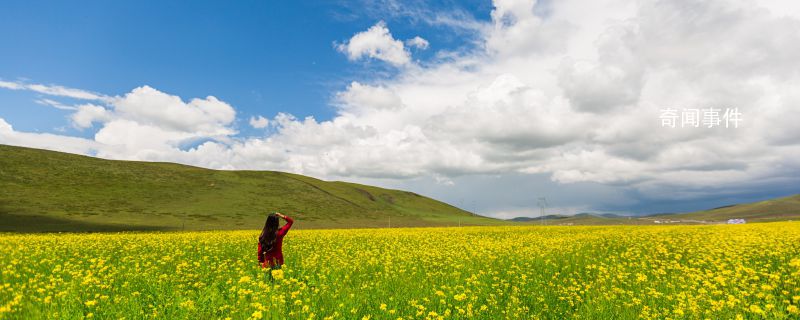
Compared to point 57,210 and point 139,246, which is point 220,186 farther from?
point 139,246

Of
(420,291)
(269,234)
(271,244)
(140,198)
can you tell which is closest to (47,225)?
(140,198)

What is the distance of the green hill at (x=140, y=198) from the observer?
78.2 metres

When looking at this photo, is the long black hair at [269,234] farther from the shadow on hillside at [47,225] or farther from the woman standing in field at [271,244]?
the shadow on hillside at [47,225]

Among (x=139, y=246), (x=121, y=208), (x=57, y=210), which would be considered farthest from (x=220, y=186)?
(x=139, y=246)

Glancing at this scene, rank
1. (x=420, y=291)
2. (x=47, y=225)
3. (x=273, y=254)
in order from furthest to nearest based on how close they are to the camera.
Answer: (x=47, y=225)
(x=273, y=254)
(x=420, y=291)

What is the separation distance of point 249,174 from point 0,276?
163 meters

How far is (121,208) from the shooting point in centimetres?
9294

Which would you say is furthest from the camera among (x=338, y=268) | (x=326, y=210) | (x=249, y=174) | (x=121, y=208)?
(x=249, y=174)

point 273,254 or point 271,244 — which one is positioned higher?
point 271,244

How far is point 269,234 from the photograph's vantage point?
1163cm

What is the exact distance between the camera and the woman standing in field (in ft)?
37.9

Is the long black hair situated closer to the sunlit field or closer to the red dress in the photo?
the red dress

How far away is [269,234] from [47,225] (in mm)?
72539

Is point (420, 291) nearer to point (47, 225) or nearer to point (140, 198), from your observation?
point (47, 225)
